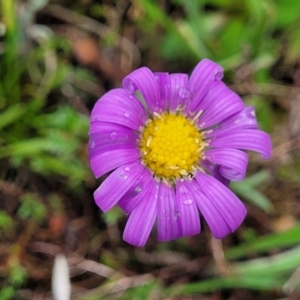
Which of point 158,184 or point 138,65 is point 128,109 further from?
point 138,65

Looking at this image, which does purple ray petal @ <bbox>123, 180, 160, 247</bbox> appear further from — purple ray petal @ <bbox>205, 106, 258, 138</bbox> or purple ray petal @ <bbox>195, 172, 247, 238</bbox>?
purple ray petal @ <bbox>205, 106, 258, 138</bbox>

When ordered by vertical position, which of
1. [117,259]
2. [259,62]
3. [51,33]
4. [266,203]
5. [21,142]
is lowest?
[117,259]

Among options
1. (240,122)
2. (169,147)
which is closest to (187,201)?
(169,147)

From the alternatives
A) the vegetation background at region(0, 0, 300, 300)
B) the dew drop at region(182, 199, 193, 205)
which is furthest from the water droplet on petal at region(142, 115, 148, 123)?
the vegetation background at region(0, 0, 300, 300)

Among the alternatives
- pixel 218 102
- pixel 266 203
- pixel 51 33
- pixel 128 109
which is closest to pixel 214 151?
pixel 218 102

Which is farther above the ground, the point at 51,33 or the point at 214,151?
the point at 51,33

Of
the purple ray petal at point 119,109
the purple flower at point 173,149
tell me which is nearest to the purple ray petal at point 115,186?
the purple flower at point 173,149

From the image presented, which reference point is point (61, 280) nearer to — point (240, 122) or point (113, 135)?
point (113, 135)
